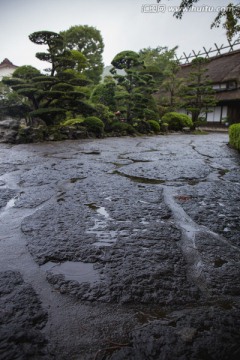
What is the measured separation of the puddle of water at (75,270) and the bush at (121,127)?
11.3m

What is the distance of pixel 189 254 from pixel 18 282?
0.97m

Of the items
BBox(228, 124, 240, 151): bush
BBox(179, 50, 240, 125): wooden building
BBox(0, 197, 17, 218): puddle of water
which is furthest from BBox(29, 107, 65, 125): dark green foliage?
BBox(179, 50, 240, 125): wooden building

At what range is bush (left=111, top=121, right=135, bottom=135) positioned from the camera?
12.2 metres

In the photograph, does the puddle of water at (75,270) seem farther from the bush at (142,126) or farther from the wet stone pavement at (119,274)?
the bush at (142,126)

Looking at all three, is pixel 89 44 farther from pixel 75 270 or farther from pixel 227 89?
pixel 75 270

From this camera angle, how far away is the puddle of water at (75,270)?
3.95ft

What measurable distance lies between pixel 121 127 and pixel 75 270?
37.6 feet

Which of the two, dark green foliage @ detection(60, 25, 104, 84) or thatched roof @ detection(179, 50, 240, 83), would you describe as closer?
thatched roof @ detection(179, 50, 240, 83)

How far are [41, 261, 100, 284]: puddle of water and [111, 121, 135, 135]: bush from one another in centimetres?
1129

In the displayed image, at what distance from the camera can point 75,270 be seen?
128 cm

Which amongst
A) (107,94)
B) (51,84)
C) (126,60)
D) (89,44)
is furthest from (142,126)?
(89,44)

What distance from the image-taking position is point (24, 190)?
2701 millimetres

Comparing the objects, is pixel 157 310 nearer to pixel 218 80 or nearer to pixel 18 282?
pixel 18 282

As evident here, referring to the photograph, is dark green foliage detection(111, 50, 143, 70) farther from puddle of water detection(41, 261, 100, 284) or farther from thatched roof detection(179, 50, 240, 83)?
puddle of water detection(41, 261, 100, 284)
